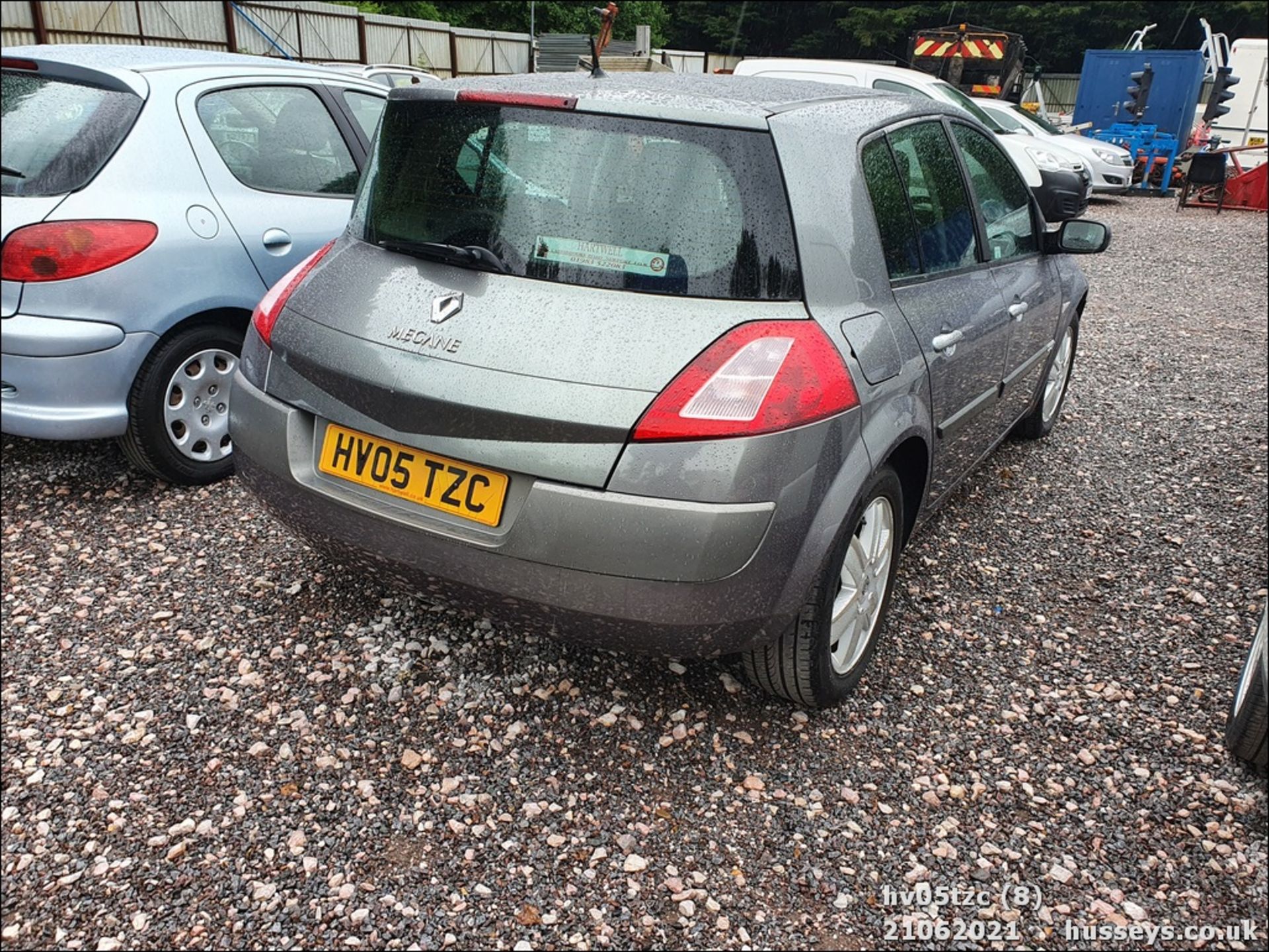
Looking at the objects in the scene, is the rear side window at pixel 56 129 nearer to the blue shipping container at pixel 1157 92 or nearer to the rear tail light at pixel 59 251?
the rear tail light at pixel 59 251

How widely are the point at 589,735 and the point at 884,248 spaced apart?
161cm

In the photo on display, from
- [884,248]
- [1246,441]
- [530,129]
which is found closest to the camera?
[530,129]

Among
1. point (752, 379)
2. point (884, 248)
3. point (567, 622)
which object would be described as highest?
point (884, 248)

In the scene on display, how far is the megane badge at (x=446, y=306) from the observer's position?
2.36 meters

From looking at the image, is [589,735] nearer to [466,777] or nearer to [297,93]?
[466,777]

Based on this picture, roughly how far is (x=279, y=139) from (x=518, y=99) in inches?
89.8

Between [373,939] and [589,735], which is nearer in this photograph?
[373,939]

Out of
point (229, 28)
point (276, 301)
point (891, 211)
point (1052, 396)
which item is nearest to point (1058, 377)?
point (1052, 396)

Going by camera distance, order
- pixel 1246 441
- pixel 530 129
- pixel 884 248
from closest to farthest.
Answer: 1. pixel 530 129
2. pixel 884 248
3. pixel 1246 441

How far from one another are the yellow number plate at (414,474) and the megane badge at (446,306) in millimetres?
→ 338

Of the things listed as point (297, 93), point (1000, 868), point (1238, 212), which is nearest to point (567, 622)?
point (1000, 868)

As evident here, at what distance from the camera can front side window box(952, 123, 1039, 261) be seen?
3.48m

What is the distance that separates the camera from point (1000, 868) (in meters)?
2.28

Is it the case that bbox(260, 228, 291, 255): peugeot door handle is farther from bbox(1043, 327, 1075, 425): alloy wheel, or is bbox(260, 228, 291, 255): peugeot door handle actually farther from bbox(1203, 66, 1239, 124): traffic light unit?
bbox(1203, 66, 1239, 124): traffic light unit
